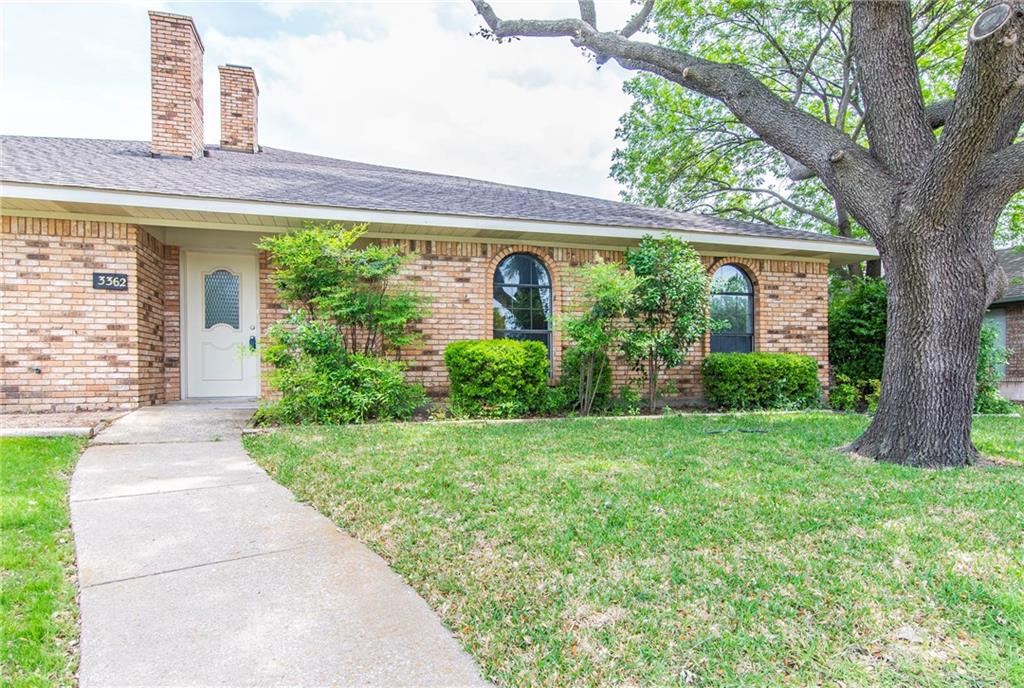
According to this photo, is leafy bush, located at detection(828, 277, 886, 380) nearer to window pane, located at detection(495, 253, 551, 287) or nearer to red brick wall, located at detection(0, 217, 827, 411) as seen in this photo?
red brick wall, located at detection(0, 217, 827, 411)

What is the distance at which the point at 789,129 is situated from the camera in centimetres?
538

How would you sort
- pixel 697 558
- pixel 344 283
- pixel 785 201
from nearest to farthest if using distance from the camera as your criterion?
pixel 697 558 → pixel 344 283 → pixel 785 201

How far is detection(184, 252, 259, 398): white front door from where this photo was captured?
27.5ft

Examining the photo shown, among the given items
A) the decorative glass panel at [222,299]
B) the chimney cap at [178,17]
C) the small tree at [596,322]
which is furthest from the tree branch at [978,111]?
the chimney cap at [178,17]

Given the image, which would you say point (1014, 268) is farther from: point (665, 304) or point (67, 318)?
point (67, 318)

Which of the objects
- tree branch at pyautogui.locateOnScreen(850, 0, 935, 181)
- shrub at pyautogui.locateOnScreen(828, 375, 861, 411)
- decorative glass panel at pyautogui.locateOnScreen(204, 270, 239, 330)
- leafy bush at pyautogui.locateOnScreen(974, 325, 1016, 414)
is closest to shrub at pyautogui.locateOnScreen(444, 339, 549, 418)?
decorative glass panel at pyautogui.locateOnScreen(204, 270, 239, 330)

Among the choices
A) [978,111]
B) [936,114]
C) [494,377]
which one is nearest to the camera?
[978,111]

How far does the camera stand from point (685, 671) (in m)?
1.75

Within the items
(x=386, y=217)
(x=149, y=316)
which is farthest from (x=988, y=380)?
(x=149, y=316)

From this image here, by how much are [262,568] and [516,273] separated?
22.0ft

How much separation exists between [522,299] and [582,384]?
1781 millimetres

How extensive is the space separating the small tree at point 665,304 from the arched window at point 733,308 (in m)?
1.52

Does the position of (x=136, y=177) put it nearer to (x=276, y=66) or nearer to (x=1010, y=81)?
(x=276, y=66)

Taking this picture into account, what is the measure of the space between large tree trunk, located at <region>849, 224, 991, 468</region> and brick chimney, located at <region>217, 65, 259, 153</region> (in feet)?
37.4
